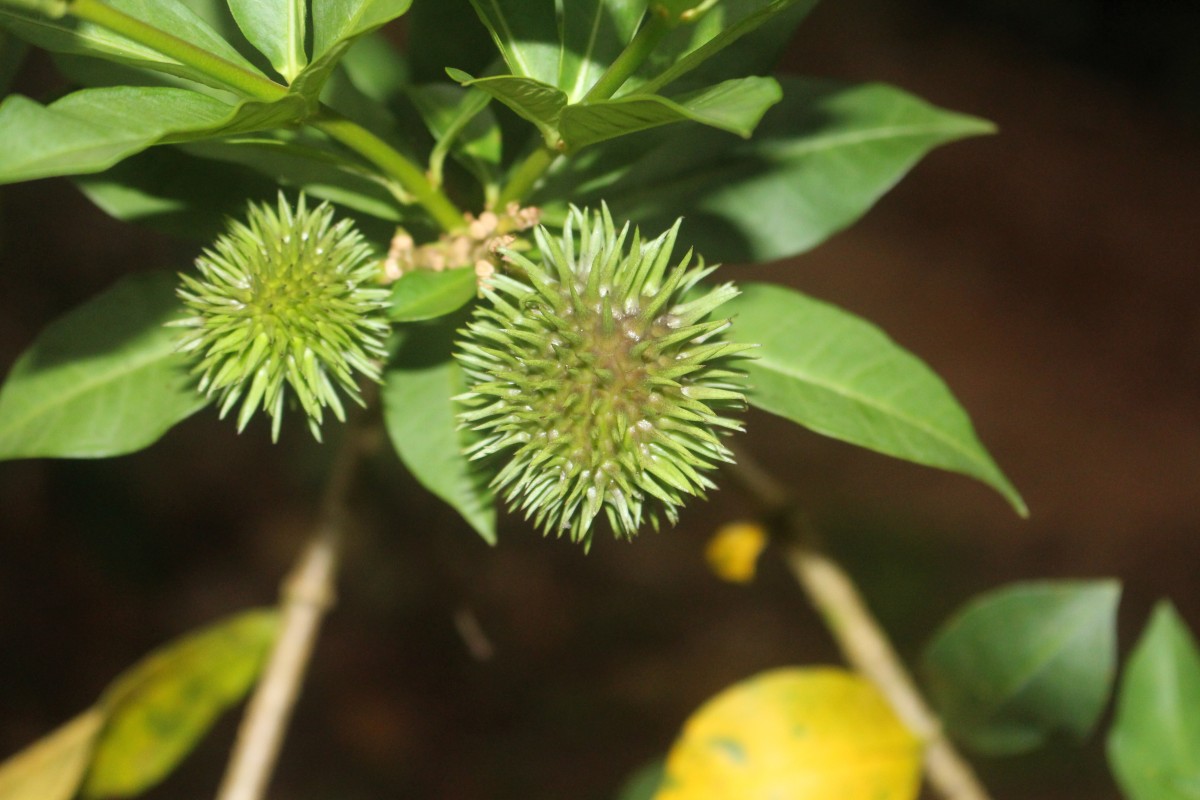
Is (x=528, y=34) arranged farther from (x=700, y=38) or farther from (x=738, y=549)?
(x=738, y=549)

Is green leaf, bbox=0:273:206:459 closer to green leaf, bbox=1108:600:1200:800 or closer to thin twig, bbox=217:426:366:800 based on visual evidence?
thin twig, bbox=217:426:366:800

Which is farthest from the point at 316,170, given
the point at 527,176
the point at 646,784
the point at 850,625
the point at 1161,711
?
the point at 1161,711

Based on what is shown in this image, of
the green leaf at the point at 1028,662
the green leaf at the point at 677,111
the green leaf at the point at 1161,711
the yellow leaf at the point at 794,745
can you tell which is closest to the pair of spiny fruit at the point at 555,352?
the green leaf at the point at 677,111

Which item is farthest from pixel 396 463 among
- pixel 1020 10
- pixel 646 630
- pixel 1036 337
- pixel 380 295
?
pixel 1020 10

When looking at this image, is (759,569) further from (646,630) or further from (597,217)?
(597,217)

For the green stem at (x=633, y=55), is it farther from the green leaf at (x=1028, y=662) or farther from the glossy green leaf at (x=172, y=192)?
the green leaf at (x=1028, y=662)

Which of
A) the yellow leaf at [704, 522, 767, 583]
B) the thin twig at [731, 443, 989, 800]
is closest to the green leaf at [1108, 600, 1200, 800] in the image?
the thin twig at [731, 443, 989, 800]
